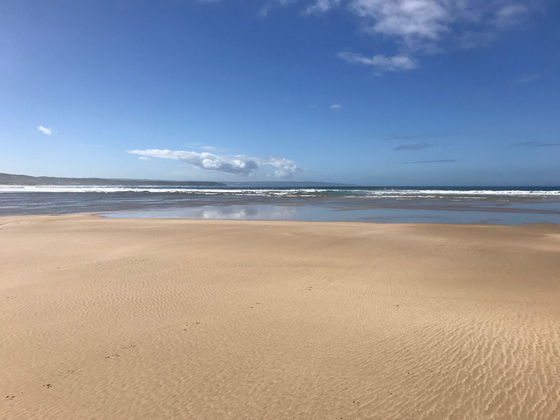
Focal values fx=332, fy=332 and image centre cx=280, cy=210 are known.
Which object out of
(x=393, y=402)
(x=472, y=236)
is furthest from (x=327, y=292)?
(x=472, y=236)

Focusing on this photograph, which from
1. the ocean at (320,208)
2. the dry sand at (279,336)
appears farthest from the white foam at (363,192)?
the dry sand at (279,336)

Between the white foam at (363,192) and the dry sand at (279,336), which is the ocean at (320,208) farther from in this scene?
the dry sand at (279,336)

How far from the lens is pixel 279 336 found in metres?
5.59

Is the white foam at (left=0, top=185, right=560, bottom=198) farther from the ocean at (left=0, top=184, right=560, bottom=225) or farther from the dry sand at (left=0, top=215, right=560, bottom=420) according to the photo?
the dry sand at (left=0, top=215, right=560, bottom=420)

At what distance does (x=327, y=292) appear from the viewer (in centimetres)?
782

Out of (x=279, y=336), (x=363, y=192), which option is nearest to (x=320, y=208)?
(x=279, y=336)

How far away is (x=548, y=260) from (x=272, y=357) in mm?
11132

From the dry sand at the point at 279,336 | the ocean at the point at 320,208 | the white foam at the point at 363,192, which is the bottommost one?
the dry sand at the point at 279,336

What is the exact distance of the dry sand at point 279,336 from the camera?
3965mm

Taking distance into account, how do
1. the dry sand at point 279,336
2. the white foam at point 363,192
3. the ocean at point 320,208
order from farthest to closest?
the white foam at point 363,192 < the ocean at point 320,208 < the dry sand at point 279,336

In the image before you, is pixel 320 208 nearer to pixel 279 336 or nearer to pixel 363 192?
pixel 279 336

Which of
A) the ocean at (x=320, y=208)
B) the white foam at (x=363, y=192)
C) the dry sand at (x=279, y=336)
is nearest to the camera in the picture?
the dry sand at (x=279, y=336)

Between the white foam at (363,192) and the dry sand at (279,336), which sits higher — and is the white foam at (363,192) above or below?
above

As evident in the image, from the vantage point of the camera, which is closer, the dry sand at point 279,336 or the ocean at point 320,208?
the dry sand at point 279,336
